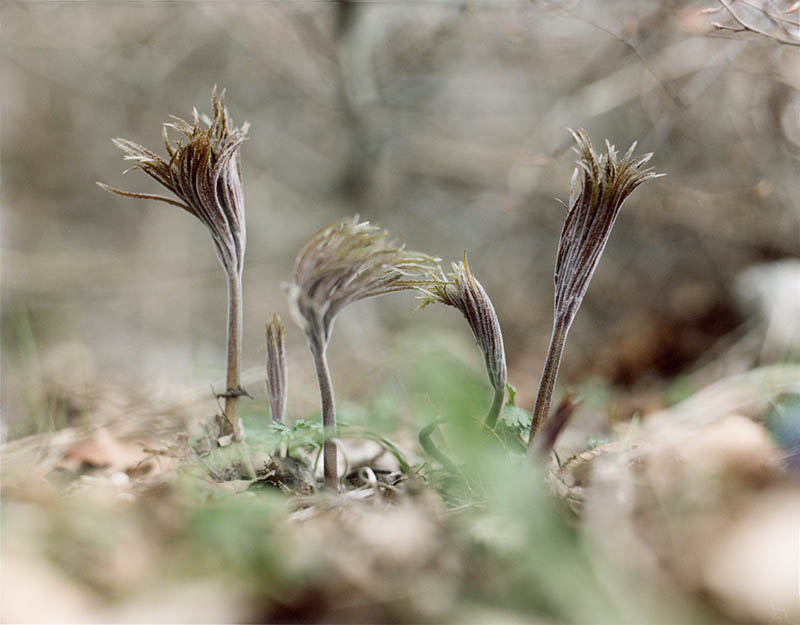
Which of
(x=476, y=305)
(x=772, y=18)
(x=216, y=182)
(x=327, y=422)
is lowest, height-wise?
(x=327, y=422)

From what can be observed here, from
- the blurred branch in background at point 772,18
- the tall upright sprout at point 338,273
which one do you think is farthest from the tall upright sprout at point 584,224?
the blurred branch in background at point 772,18

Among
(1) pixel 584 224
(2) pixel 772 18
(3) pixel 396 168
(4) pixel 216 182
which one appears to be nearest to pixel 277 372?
(4) pixel 216 182

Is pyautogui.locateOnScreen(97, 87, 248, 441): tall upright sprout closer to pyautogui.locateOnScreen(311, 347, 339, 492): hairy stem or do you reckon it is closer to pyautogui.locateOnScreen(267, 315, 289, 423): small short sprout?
pyautogui.locateOnScreen(267, 315, 289, 423): small short sprout

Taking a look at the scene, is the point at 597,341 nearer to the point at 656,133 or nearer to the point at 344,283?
the point at 656,133

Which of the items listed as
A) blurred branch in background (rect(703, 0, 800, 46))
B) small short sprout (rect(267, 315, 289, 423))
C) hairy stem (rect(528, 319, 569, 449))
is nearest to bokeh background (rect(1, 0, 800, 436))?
blurred branch in background (rect(703, 0, 800, 46))

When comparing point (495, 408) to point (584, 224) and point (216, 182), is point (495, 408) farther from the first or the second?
point (216, 182)

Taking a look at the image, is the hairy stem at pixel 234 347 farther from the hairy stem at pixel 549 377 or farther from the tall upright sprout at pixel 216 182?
the hairy stem at pixel 549 377

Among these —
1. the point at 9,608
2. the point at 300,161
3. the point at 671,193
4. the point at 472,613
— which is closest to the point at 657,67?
the point at 671,193
